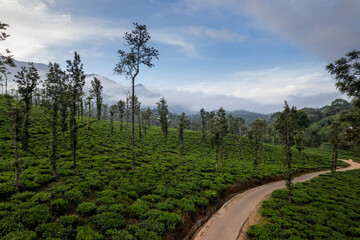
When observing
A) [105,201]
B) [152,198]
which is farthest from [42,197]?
[152,198]

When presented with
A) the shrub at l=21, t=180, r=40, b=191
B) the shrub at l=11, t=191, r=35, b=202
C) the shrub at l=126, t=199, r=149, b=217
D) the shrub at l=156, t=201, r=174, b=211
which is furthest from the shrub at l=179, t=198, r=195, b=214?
the shrub at l=21, t=180, r=40, b=191

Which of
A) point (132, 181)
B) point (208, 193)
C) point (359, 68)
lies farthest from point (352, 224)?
point (132, 181)

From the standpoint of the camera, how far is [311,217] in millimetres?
16172

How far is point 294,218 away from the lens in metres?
16.2

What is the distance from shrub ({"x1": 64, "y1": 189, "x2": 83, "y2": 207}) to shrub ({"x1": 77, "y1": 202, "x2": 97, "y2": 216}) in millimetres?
780

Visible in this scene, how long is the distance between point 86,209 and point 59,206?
2.18 metres

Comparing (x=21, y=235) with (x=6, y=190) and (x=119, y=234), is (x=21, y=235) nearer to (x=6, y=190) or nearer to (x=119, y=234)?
(x=119, y=234)

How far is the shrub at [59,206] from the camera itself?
12.0 m

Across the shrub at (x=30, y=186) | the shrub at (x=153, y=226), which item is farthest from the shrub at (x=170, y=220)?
the shrub at (x=30, y=186)

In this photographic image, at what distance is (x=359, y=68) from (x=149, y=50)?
1043 inches

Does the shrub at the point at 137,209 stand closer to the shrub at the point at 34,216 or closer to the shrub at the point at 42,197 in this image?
the shrub at the point at 34,216

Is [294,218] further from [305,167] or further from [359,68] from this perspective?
[305,167]

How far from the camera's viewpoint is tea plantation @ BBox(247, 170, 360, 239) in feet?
44.3

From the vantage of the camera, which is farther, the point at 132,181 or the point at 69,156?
the point at 69,156
